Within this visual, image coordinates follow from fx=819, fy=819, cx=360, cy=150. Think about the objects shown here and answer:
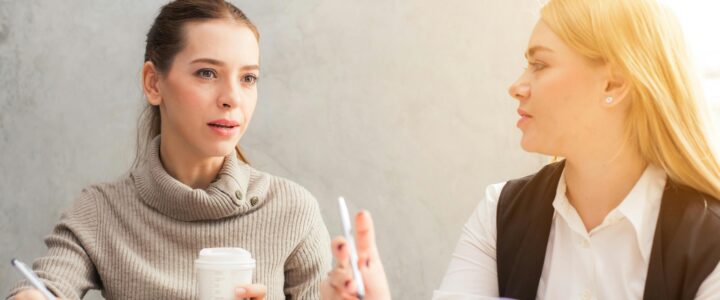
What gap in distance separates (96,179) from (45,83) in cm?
30

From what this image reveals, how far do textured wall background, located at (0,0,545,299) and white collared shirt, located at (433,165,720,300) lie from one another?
701 mm

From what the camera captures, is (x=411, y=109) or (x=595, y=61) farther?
(x=411, y=109)

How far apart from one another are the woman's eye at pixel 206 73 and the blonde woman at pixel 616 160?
67cm

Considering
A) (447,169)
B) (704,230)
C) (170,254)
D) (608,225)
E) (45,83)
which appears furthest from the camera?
(447,169)

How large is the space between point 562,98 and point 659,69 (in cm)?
19

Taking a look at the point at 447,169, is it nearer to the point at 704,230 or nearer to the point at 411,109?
the point at 411,109

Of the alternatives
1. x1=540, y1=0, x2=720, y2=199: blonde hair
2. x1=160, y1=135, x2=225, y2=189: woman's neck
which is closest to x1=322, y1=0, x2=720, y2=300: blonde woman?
x1=540, y1=0, x2=720, y2=199: blonde hair

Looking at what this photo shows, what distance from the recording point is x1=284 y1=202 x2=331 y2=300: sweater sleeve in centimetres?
187

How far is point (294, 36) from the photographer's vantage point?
7.79ft

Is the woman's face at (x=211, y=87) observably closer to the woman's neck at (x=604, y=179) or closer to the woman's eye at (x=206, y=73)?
the woman's eye at (x=206, y=73)

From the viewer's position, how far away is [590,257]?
1612 mm

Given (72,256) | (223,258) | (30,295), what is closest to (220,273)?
(223,258)

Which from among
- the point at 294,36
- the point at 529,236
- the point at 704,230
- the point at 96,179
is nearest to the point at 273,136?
the point at 294,36

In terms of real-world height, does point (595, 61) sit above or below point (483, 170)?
above
